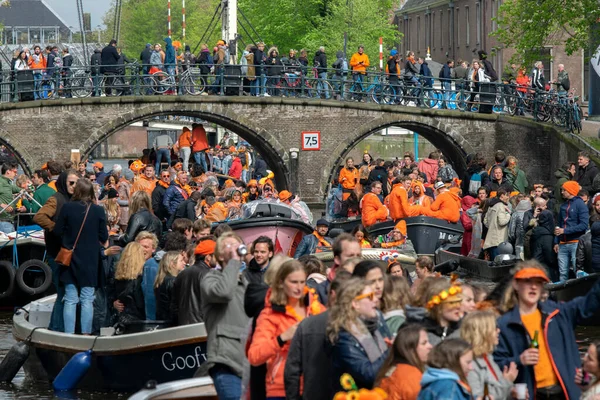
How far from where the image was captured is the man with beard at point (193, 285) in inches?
396

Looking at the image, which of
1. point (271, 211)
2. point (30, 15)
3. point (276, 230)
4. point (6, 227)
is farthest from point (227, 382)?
point (30, 15)

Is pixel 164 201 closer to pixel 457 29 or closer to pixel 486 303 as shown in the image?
pixel 486 303

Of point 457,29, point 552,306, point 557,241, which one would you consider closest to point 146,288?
point 552,306

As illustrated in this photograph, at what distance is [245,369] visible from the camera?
25.3 ft

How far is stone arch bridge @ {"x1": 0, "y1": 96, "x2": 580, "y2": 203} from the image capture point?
108 feet

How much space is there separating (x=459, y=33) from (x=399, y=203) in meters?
43.2

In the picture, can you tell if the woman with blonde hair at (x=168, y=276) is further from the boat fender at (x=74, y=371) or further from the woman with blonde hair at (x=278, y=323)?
the woman with blonde hair at (x=278, y=323)

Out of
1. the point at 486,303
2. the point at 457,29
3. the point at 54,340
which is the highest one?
the point at 457,29

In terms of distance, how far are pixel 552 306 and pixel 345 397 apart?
4.88ft

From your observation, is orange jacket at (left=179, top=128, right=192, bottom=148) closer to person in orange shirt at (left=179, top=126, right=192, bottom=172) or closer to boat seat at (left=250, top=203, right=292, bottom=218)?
person in orange shirt at (left=179, top=126, right=192, bottom=172)

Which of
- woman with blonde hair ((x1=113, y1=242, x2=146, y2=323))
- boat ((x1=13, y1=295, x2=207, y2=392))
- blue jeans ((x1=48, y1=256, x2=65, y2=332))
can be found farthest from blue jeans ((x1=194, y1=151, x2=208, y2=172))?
woman with blonde hair ((x1=113, y1=242, x2=146, y2=323))

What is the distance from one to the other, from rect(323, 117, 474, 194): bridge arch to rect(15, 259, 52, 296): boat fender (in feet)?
55.7

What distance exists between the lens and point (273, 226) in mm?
17359

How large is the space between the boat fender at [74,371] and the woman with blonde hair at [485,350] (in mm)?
5548
